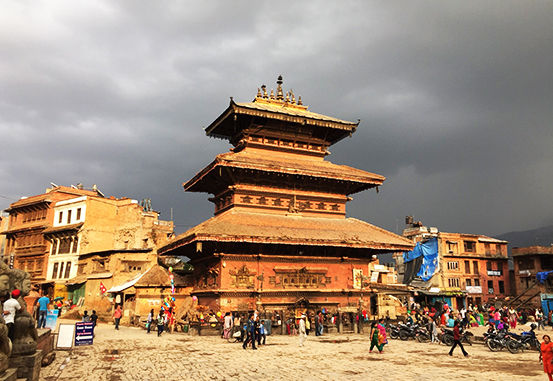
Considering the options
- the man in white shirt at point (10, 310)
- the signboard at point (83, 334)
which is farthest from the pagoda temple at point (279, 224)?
the man in white shirt at point (10, 310)

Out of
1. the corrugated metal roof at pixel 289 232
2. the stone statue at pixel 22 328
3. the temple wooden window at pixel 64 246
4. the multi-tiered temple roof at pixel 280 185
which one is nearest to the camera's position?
the stone statue at pixel 22 328

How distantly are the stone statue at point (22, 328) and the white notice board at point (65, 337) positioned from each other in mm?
7552

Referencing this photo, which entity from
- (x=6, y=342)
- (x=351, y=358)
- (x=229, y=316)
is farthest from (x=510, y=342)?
(x=6, y=342)

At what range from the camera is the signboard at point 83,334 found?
18734 mm

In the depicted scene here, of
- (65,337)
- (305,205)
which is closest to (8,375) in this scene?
(65,337)

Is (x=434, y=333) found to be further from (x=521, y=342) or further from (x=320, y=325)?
(x=320, y=325)

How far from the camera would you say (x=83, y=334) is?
18875mm

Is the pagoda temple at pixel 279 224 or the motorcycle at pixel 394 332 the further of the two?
the pagoda temple at pixel 279 224

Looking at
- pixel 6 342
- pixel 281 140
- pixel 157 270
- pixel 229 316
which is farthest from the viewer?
pixel 157 270

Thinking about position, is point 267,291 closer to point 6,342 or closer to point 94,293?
point 6,342

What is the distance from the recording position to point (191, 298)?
1054 inches

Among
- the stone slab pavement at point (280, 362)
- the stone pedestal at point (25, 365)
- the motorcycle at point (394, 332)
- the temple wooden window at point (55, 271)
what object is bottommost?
the stone slab pavement at point (280, 362)

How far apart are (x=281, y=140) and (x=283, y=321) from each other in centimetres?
1276

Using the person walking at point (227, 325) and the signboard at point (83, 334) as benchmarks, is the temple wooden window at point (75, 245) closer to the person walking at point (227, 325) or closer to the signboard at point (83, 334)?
the signboard at point (83, 334)
